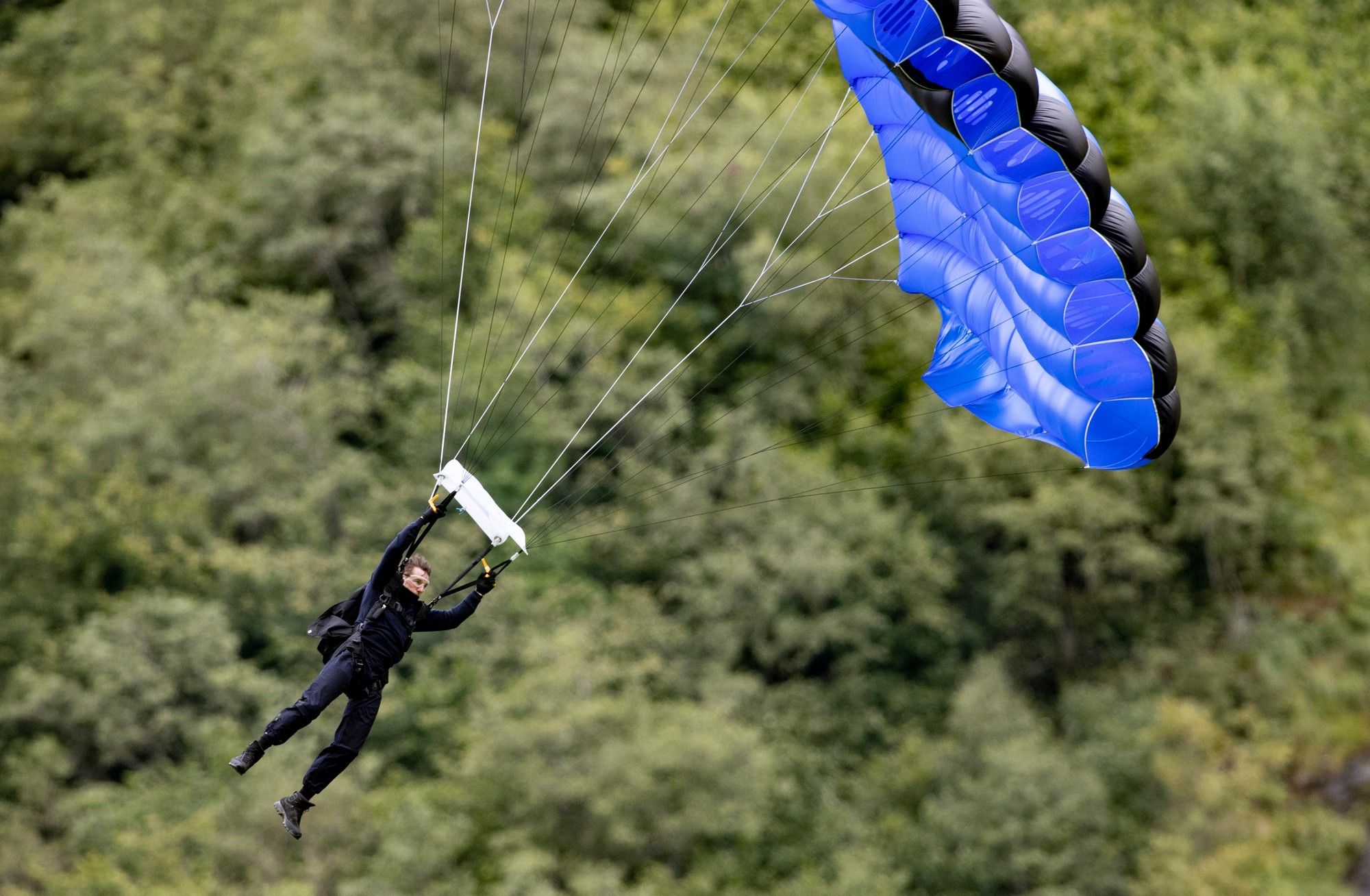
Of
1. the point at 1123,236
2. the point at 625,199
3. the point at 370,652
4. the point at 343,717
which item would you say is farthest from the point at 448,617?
the point at 625,199

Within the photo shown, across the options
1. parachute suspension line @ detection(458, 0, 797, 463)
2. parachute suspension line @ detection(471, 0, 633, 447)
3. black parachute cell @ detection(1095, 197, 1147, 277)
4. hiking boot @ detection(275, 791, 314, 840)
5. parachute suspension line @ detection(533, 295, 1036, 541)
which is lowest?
parachute suspension line @ detection(533, 295, 1036, 541)

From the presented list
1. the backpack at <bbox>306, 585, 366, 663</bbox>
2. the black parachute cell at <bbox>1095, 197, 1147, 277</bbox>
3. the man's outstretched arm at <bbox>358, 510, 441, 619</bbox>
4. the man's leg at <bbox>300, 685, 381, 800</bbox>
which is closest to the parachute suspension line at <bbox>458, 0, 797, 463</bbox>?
the man's outstretched arm at <bbox>358, 510, 441, 619</bbox>

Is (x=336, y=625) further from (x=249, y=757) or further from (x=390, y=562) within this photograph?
(x=249, y=757)

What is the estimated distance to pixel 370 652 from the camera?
8.55 meters

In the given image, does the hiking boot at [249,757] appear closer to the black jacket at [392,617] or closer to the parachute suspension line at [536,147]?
the black jacket at [392,617]

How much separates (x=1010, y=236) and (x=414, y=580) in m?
4.00

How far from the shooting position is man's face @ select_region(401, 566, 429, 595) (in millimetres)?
8641

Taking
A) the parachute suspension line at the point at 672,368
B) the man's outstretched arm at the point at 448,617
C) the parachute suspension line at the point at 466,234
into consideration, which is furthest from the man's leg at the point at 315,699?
the parachute suspension line at the point at 672,368

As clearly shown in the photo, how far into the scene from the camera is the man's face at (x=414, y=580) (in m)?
8.64

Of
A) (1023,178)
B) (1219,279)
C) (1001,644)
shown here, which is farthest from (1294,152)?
(1023,178)

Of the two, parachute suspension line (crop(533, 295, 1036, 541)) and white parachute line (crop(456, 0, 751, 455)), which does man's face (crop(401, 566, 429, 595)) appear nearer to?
white parachute line (crop(456, 0, 751, 455))

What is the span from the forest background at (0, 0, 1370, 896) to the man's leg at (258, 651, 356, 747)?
38.8 ft

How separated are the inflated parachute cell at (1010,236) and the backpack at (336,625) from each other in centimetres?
413

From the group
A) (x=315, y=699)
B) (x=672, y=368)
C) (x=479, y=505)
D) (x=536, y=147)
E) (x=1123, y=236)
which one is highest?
(x=1123, y=236)
